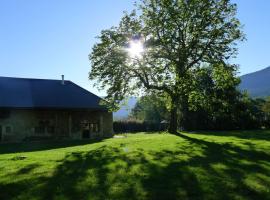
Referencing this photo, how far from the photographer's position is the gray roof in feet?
120

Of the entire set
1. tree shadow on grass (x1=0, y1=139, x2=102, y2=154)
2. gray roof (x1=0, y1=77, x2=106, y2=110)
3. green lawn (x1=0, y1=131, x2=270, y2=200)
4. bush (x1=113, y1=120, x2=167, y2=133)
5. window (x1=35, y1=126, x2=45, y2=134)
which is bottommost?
green lawn (x1=0, y1=131, x2=270, y2=200)

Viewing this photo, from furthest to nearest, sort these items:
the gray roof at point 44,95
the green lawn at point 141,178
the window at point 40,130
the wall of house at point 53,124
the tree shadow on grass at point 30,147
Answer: the window at point 40,130 → the gray roof at point 44,95 → the wall of house at point 53,124 → the tree shadow on grass at point 30,147 → the green lawn at point 141,178

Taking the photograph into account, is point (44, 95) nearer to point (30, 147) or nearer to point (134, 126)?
point (30, 147)

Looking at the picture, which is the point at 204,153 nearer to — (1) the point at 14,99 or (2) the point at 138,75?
(2) the point at 138,75

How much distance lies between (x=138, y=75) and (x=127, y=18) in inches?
224

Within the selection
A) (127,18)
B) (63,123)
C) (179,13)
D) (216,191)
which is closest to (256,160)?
(216,191)

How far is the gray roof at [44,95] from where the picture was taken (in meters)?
36.5

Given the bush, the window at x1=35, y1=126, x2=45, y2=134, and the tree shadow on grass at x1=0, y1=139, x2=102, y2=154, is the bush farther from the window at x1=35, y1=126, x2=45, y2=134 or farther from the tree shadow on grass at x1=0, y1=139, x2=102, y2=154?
the tree shadow on grass at x1=0, y1=139, x2=102, y2=154

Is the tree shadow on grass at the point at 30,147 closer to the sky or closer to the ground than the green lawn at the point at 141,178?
closer to the sky

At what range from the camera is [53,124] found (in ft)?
124

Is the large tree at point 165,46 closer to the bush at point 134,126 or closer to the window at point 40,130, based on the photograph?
the window at point 40,130

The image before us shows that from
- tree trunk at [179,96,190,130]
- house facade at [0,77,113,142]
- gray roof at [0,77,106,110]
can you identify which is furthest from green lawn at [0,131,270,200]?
tree trunk at [179,96,190,130]

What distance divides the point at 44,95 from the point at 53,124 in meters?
3.68

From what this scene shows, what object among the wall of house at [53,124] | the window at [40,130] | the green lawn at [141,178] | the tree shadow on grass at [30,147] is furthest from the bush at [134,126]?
the green lawn at [141,178]
